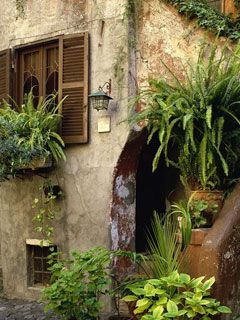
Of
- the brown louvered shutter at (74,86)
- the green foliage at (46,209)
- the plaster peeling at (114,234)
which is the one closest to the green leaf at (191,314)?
the plaster peeling at (114,234)

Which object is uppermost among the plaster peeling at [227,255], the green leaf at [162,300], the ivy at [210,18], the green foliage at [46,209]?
the ivy at [210,18]

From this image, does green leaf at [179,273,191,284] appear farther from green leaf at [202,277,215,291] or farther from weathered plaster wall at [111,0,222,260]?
weathered plaster wall at [111,0,222,260]

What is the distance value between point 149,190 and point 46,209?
70.0 inches

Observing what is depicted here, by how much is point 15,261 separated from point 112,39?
3872mm

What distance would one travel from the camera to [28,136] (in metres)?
7.18

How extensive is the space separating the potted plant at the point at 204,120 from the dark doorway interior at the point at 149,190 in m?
1.98

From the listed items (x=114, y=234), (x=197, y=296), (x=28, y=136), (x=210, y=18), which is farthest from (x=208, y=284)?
(x=210, y=18)

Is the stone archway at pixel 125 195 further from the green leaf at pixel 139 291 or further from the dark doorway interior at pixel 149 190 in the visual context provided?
the green leaf at pixel 139 291

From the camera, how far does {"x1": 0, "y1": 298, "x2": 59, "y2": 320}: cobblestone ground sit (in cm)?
701

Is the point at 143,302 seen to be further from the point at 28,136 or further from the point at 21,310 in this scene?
the point at 28,136

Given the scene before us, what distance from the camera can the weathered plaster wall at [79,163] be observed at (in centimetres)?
722

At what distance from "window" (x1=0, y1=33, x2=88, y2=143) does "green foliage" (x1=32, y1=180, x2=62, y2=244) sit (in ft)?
2.77

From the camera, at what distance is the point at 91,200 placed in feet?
24.2

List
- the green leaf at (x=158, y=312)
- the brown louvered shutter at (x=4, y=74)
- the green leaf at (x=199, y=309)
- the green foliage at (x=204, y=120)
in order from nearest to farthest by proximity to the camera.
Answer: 1. the green leaf at (x=158, y=312)
2. the green leaf at (x=199, y=309)
3. the green foliage at (x=204, y=120)
4. the brown louvered shutter at (x=4, y=74)
